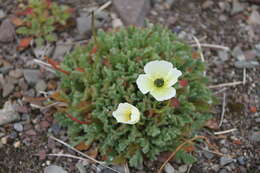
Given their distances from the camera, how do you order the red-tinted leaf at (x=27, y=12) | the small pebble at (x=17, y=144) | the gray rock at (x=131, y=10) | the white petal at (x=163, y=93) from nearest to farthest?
the white petal at (x=163, y=93) < the small pebble at (x=17, y=144) < the red-tinted leaf at (x=27, y=12) < the gray rock at (x=131, y=10)

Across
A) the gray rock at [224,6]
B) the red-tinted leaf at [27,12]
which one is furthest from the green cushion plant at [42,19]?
the gray rock at [224,6]

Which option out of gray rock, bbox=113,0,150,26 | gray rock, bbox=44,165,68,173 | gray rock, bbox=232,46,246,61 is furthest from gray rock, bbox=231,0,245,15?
gray rock, bbox=44,165,68,173

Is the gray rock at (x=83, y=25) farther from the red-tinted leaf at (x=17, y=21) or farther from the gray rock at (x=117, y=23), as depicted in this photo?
the red-tinted leaf at (x=17, y=21)

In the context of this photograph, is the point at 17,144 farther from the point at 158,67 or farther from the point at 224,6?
the point at 224,6

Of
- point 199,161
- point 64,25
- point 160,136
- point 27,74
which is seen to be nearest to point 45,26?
point 64,25

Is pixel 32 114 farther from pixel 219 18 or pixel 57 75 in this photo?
pixel 219 18

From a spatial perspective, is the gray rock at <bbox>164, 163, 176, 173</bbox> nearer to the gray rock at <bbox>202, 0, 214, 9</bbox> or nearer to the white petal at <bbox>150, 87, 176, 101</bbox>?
the white petal at <bbox>150, 87, 176, 101</bbox>

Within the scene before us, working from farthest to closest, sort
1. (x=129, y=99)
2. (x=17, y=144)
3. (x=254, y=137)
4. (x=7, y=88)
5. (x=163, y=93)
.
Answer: (x=7, y=88) → (x=254, y=137) → (x=17, y=144) → (x=129, y=99) → (x=163, y=93)

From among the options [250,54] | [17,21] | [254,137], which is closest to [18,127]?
[17,21]
